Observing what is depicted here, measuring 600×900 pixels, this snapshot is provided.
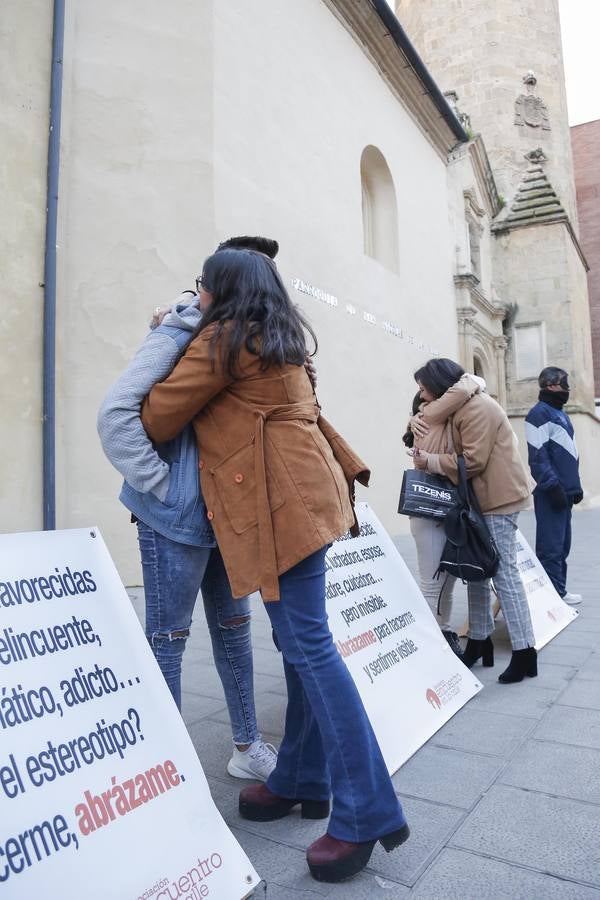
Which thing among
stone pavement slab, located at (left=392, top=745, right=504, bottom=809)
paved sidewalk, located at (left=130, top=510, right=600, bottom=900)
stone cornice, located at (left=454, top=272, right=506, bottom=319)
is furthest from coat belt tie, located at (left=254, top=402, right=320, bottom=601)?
stone cornice, located at (left=454, top=272, right=506, bottom=319)

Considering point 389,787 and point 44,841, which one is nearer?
point 44,841

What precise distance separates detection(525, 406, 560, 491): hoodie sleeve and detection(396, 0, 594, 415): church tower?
15.1 m

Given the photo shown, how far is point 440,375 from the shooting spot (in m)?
3.88

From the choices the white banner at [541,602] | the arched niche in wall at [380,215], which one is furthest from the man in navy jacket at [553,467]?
the arched niche in wall at [380,215]

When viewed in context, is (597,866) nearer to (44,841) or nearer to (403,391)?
(44,841)

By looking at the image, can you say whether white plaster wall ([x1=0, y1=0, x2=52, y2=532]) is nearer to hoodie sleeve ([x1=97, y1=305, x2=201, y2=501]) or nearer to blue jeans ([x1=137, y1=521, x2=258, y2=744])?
blue jeans ([x1=137, y1=521, x2=258, y2=744])

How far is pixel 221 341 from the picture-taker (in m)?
1.96

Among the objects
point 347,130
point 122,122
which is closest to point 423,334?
point 347,130

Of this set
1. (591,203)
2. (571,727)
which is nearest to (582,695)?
(571,727)

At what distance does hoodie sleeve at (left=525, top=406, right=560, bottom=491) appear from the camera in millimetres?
5453

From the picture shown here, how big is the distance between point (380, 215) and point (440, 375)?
9.87 meters

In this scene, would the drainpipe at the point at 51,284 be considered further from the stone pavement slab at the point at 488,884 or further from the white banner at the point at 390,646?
the stone pavement slab at the point at 488,884

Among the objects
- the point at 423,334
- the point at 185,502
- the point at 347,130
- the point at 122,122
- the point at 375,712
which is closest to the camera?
the point at 185,502

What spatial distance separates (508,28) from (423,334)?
47.9 feet
